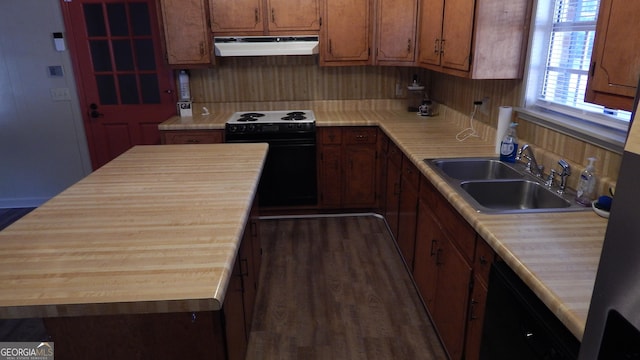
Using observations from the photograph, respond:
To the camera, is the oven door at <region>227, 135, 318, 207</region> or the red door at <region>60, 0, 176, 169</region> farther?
the red door at <region>60, 0, 176, 169</region>

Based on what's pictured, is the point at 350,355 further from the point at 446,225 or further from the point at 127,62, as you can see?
the point at 127,62

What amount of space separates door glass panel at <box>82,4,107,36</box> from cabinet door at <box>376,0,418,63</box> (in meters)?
2.51

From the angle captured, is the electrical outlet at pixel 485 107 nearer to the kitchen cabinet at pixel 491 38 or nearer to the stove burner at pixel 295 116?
the kitchen cabinet at pixel 491 38

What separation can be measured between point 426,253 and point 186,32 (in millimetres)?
2674

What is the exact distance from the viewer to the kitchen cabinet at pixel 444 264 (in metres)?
1.74

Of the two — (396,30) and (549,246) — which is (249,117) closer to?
(396,30)

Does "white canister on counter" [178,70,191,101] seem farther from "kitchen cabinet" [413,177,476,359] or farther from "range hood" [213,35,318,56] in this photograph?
"kitchen cabinet" [413,177,476,359]

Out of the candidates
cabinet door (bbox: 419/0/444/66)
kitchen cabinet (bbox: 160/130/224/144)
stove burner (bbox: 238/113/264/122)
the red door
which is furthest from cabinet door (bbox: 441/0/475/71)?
the red door

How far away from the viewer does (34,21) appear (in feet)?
12.5

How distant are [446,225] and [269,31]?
2439mm

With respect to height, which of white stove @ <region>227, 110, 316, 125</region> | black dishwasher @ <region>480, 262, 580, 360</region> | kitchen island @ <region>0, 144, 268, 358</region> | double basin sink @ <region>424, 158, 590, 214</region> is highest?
white stove @ <region>227, 110, 316, 125</region>

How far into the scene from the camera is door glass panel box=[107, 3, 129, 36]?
3785 millimetres

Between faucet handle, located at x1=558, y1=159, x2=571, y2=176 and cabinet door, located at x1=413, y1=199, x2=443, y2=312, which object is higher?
faucet handle, located at x1=558, y1=159, x2=571, y2=176

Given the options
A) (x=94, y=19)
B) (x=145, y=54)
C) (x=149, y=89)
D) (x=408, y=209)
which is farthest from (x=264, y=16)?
(x=408, y=209)
